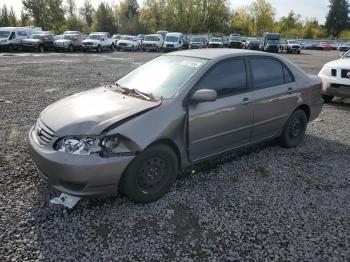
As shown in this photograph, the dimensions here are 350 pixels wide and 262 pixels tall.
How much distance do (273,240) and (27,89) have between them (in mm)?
9493

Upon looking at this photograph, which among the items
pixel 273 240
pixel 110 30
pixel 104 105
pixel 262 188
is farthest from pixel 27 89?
pixel 110 30

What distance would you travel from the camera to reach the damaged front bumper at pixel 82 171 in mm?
3312

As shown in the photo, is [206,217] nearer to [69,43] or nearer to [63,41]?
[63,41]

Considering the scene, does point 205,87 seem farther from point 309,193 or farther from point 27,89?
point 27,89

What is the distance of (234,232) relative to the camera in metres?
3.39

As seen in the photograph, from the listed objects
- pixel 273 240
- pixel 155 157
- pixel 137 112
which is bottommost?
pixel 273 240

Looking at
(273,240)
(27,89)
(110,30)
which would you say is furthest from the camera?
(110,30)

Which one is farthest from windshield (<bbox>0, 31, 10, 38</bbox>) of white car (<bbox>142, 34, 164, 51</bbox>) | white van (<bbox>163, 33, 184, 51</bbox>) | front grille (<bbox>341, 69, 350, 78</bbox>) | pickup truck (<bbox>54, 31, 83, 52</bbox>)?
front grille (<bbox>341, 69, 350, 78</bbox>)

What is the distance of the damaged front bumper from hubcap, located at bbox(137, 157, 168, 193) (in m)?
0.28

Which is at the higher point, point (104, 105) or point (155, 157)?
point (104, 105)

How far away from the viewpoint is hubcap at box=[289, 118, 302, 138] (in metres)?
5.75

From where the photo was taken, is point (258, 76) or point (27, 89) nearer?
point (258, 76)

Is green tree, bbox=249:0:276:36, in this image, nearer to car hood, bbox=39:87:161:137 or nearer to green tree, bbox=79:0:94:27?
green tree, bbox=79:0:94:27

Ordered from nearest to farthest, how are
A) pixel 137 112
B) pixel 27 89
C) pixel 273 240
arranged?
pixel 273 240 < pixel 137 112 < pixel 27 89
